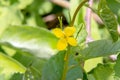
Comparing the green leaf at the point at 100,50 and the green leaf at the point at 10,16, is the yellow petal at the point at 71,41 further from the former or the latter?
the green leaf at the point at 10,16

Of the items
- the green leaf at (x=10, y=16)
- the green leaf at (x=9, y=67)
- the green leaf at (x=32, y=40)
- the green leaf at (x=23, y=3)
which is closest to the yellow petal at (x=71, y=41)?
the green leaf at (x=9, y=67)

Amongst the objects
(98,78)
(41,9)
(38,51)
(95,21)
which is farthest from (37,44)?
(41,9)

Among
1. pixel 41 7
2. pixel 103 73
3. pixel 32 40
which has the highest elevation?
pixel 103 73

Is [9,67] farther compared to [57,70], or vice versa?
[9,67]

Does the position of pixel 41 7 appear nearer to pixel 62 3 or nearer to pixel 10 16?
pixel 62 3

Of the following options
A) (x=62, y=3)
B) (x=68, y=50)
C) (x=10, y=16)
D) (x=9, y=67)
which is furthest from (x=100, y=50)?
(x=62, y=3)

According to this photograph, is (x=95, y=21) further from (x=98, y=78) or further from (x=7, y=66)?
(x=98, y=78)

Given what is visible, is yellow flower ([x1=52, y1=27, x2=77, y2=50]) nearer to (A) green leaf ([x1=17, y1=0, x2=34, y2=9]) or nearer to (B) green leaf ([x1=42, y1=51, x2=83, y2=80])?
(B) green leaf ([x1=42, y1=51, x2=83, y2=80])
